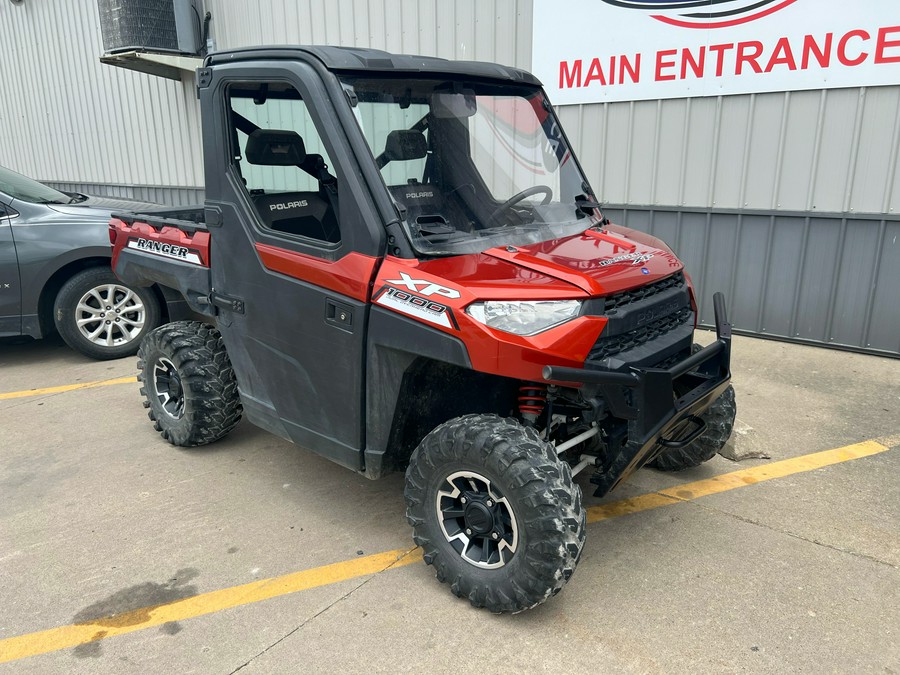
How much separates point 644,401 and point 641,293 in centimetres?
54

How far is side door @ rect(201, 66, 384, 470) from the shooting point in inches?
124

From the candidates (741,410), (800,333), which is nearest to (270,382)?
(741,410)

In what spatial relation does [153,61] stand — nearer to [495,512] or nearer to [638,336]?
[638,336]

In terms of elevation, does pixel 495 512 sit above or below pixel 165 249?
below

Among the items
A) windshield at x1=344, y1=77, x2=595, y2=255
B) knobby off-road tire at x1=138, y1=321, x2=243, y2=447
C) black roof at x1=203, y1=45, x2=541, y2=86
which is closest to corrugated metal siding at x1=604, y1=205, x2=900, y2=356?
windshield at x1=344, y1=77, x2=595, y2=255

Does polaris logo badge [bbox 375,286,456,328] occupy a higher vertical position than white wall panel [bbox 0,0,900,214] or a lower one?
lower

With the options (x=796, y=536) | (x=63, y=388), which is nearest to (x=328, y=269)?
(x=796, y=536)

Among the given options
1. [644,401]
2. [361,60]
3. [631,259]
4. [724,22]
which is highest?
[724,22]

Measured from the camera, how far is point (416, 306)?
292cm

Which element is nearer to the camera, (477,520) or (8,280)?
(477,520)

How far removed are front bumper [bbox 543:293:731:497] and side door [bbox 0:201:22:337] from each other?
542 centimetres

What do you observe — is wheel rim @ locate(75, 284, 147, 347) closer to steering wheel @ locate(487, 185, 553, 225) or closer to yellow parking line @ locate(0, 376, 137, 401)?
yellow parking line @ locate(0, 376, 137, 401)

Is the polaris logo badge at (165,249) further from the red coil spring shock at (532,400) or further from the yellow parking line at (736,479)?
the yellow parking line at (736,479)

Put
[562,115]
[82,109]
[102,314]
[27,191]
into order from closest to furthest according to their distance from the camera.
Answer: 1. [102,314]
2. [27,191]
3. [562,115]
4. [82,109]
